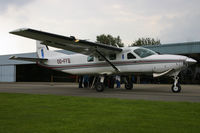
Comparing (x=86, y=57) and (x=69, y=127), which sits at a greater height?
(x=86, y=57)

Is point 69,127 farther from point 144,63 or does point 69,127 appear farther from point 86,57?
point 86,57

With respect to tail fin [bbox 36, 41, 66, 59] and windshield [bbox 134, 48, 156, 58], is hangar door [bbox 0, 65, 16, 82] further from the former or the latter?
windshield [bbox 134, 48, 156, 58]

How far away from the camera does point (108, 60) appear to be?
16.1 m

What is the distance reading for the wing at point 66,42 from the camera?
12766 mm

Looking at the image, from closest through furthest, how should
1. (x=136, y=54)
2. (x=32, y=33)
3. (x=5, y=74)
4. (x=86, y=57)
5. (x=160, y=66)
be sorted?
(x=32, y=33) < (x=160, y=66) < (x=136, y=54) < (x=86, y=57) < (x=5, y=74)

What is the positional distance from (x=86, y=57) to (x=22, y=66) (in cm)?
3617

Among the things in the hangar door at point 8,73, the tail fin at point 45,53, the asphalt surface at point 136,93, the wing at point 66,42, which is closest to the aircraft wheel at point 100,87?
the asphalt surface at point 136,93

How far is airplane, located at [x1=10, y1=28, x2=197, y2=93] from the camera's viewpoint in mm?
13562

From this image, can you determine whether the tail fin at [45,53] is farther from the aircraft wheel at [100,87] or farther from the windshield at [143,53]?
the windshield at [143,53]

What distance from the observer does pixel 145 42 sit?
8175 cm

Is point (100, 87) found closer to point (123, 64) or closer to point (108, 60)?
point (108, 60)

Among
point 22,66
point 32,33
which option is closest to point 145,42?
point 22,66

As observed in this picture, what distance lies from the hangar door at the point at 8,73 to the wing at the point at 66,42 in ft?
112

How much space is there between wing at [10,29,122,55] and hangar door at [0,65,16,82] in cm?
3421
